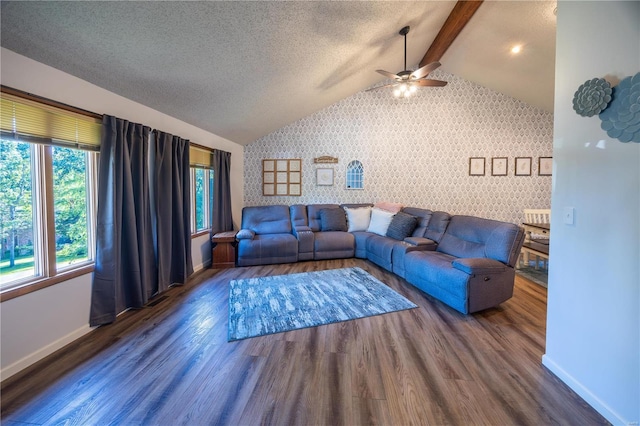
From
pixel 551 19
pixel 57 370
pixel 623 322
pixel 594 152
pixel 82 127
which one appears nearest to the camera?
pixel 623 322

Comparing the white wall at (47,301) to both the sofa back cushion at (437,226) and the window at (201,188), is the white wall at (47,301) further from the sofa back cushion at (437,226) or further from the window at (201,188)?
the sofa back cushion at (437,226)

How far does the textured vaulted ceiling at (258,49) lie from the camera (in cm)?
172

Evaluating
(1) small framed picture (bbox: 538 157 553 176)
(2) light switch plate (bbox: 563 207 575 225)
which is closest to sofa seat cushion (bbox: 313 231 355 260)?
(2) light switch plate (bbox: 563 207 575 225)

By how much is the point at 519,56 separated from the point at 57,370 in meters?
6.53

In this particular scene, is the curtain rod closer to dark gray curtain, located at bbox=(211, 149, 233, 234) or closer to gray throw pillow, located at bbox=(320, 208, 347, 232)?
dark gray curtain, located at bbox=(211, 149, 233, 234)

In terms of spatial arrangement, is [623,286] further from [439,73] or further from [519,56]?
[439,73]

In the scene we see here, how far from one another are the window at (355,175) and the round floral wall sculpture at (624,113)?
4143 mm

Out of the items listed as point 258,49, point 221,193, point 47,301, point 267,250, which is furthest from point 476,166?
point 47,301

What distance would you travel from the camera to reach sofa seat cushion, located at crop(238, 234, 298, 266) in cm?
426

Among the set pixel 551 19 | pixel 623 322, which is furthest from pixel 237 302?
pixel 551 19

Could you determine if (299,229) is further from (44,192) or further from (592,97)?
(592,97)

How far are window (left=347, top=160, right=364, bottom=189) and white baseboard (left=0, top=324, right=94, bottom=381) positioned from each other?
4.60 meters

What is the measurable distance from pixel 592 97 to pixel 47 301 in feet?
13.0

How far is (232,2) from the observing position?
75.3 inches
